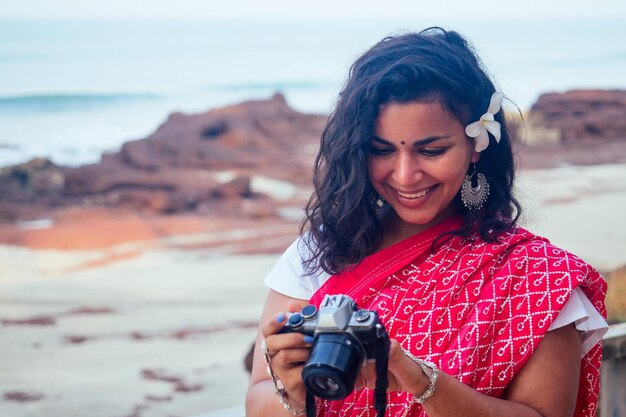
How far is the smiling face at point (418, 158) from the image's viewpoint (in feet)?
5.14

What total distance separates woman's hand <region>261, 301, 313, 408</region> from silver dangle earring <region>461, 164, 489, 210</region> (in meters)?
0.46

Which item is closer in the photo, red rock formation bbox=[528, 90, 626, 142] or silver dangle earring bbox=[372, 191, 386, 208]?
silver dangle earring bbox=[372, 191, 386, 208]

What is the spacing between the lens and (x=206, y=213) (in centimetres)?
1081

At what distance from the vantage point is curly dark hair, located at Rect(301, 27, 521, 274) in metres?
1.59

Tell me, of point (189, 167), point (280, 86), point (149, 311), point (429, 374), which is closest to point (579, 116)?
point (189, 167)

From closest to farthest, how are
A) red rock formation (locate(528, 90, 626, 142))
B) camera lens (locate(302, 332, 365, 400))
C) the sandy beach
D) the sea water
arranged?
camera lens (locate(302, 332, 365, 400)), the sandy beach, red rock formation (locate(528, 90, 626, 142)), the sea water

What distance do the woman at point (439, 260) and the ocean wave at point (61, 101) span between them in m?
16.7

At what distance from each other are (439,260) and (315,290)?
255mm

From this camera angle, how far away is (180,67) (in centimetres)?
2370

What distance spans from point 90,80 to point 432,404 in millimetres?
19670

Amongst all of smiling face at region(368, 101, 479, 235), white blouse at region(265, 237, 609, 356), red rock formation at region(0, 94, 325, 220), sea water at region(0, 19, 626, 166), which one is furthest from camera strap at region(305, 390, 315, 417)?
sea water at region(0, 19, 626, 166)

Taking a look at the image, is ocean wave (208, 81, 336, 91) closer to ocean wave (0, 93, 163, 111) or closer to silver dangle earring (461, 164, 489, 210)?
ocean wave (0, 93, 163, 111)

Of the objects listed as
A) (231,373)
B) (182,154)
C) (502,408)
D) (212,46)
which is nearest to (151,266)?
(231,373)

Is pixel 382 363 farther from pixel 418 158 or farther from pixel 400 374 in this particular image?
pixel 418 158
